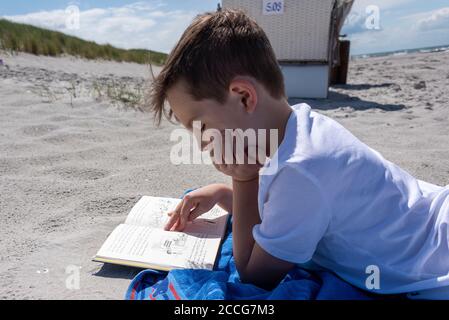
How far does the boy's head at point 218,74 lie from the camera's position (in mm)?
941

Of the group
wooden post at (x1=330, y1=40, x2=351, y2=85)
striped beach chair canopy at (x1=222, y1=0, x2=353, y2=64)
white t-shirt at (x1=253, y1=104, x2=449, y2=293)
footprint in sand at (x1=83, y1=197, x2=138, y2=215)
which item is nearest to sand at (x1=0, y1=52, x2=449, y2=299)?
footprint in sand at (x1=83, y1=197, x2=138, y2=215)

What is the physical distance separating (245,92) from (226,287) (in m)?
0.53

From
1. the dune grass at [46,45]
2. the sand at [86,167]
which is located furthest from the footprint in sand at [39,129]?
the dune grass at [46,45]

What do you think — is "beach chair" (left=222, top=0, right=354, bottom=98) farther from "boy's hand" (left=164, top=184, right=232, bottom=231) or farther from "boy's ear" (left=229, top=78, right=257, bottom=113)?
"boy's ear" (left=229, top=78, right=257, bottom=113)

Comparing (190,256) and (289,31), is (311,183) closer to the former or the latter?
(190,256)

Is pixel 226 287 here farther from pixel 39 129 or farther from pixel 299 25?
pixel 299 25

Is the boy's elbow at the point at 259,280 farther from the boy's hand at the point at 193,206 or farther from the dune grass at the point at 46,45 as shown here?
the dune grass at the point at 46,45

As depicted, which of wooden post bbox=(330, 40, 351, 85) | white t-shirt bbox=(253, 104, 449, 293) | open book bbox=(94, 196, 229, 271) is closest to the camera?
white t-shirt bbox=(253, 104, 449, 293)

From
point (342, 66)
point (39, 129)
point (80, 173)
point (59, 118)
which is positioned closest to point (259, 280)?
point (80, 173)

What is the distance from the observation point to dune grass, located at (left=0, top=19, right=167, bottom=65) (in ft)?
25.2

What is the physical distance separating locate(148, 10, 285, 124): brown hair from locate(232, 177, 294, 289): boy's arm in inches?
11.6

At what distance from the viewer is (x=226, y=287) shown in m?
1.04

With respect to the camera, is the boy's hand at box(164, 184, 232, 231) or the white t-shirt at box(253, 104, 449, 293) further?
the boy's hand at box(164, 184, 232, 231)
